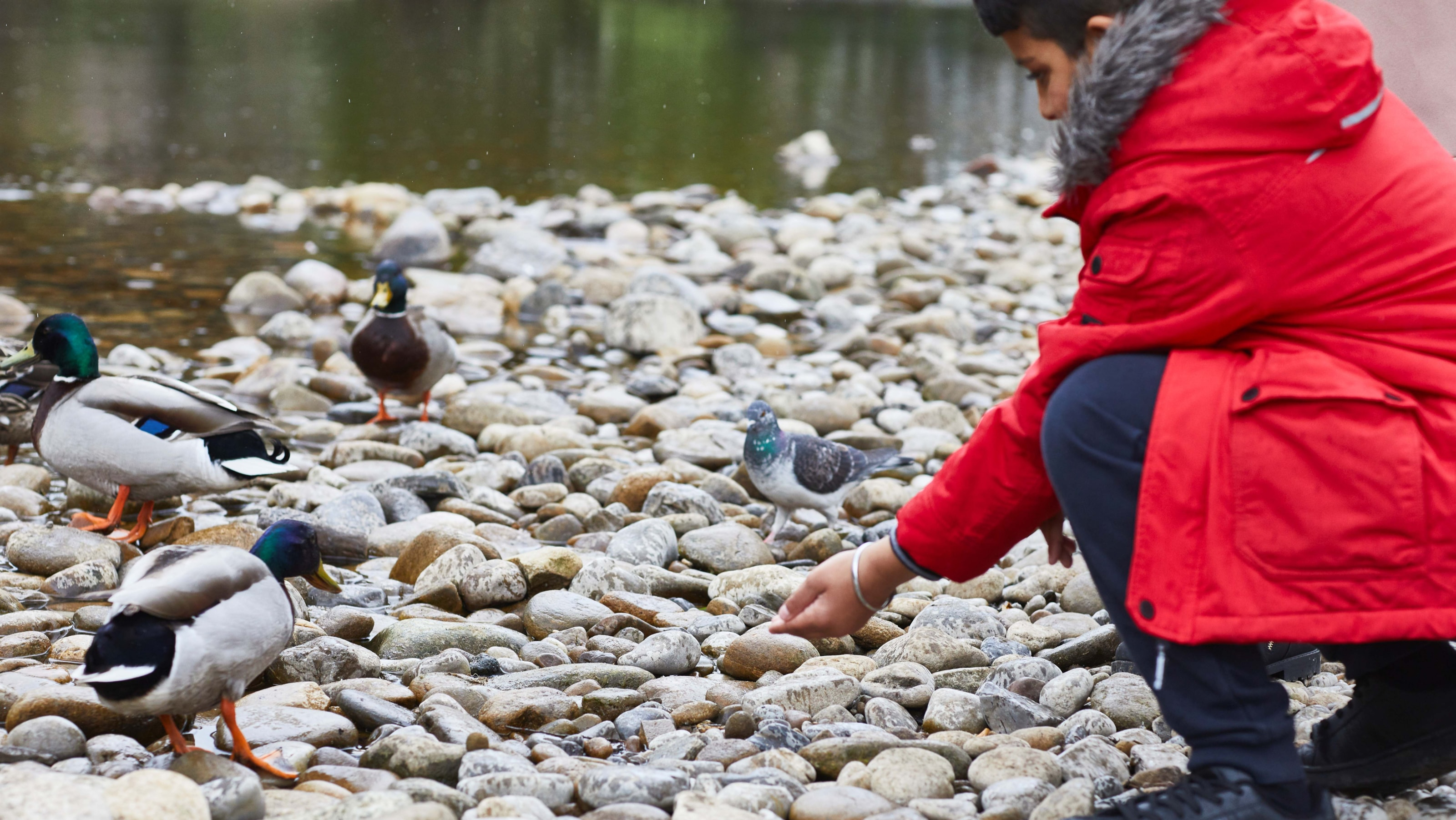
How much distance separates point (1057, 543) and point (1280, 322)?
579mm

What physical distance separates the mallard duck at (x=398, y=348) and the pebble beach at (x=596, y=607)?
0.16 m

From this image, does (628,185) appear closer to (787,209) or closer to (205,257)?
(787,209)

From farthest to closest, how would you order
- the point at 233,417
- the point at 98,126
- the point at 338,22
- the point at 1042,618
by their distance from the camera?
the point at 338,22 < the point at 98,126 < the point at 233,417 < the point at 1042,618

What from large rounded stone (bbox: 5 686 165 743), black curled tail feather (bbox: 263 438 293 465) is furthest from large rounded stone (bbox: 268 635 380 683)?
black curled tail feather (bbox: 263 438 293 465)

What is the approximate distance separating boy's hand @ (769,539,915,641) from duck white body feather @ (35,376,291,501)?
222 centimetres

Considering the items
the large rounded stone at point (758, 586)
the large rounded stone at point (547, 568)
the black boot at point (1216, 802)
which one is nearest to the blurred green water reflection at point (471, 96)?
the large rounded stone at point (547, 568)

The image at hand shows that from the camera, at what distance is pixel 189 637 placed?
7.93 feet

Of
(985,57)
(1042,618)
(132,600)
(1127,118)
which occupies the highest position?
(1127,118)

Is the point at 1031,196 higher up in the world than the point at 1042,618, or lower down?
lower down

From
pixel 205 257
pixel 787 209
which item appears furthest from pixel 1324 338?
pixel 787 209

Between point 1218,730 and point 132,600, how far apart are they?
182cm

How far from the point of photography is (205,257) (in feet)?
30.2

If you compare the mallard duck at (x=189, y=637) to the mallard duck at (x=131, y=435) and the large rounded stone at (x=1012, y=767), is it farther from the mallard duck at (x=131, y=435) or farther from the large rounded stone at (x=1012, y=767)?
the mallard duck at (x=131, y=435)

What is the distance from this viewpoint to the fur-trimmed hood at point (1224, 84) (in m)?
1.83
